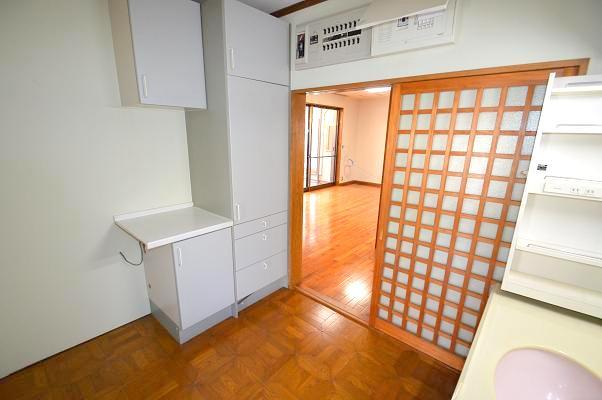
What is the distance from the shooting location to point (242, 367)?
6.02ft

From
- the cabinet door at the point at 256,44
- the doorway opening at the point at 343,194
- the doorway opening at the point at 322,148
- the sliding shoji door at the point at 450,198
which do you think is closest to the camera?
the sliding shoji door at the point at 450,198

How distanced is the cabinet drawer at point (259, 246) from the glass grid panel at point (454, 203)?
99 cm

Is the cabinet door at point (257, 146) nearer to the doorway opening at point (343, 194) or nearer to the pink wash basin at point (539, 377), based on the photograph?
the doorway opening at point (343, 194)

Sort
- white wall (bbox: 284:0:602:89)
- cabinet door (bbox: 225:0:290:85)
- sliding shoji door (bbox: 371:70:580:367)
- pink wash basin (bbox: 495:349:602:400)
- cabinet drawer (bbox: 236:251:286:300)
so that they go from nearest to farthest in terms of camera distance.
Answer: pink wash basin (bbox: 495:349:602:400), white wall (bbox: 284:0:602:89), sliding shoji door (bbox: 371:70:580:367), cabinet door (bbox: 225:0:290:85), cabinet drawer (bbox: 236:251:286:300)

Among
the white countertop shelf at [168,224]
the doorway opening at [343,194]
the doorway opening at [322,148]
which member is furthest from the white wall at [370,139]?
the white countertop shelf at [168,224]

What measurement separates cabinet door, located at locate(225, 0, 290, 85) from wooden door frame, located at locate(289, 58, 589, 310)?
0.91ft

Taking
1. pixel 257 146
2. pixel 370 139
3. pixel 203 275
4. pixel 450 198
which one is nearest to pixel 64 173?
pixel 203 275

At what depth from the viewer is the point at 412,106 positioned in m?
1.76

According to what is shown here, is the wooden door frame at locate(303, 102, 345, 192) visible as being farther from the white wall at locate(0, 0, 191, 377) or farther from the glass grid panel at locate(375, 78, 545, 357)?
the white wall at locate(0, 0, 191, 377)

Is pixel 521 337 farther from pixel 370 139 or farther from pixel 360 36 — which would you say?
pixel 370 139

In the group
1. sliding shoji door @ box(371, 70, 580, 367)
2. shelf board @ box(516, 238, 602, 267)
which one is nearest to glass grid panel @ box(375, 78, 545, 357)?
sliding shoji door @ box(371, 70, 580, 367)

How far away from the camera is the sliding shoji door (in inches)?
57.9

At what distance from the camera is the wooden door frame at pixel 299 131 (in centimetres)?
137

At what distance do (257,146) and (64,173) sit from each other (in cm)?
129
